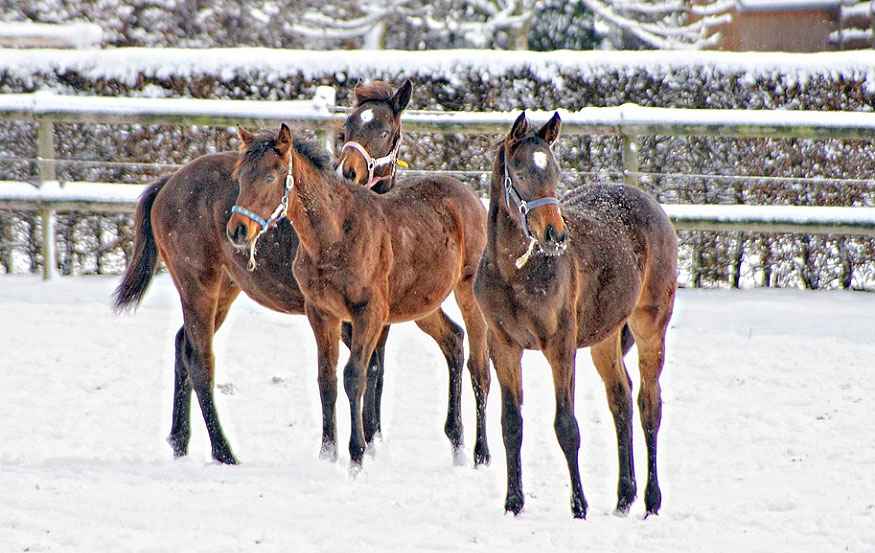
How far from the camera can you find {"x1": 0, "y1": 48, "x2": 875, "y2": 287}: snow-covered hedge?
396 inches

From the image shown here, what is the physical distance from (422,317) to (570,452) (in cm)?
171

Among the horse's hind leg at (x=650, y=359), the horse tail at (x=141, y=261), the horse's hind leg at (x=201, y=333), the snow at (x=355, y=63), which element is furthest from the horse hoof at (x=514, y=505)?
the snow at (x=355, y=63)

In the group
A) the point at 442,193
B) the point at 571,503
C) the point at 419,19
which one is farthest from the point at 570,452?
the point at 419,19

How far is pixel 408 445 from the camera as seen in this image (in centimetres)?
622

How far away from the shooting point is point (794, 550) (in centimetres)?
424

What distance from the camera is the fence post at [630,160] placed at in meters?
9.33

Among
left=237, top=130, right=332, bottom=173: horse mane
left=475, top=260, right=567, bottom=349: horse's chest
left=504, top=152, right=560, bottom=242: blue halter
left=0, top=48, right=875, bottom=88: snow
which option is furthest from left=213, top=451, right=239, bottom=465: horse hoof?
left=0, top=48, right=875, bottom=88: snow

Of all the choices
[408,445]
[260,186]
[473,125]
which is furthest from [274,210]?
[473,125]

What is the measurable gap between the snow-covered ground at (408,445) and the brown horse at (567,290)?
1.28 ft

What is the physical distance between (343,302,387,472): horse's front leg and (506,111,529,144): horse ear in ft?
4.33

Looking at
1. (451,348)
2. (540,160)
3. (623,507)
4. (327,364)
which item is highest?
(540,160)

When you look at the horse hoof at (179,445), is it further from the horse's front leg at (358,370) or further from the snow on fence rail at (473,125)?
the snow on fence rail at (473,125)

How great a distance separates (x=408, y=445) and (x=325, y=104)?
4.30 meters

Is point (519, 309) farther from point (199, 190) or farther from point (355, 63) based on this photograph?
point (355, 63)
